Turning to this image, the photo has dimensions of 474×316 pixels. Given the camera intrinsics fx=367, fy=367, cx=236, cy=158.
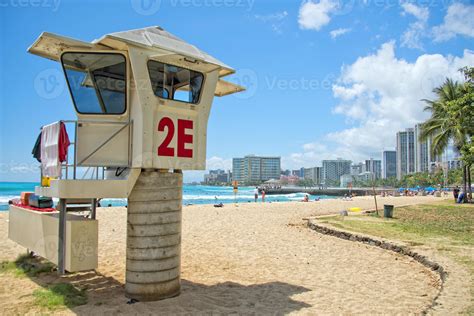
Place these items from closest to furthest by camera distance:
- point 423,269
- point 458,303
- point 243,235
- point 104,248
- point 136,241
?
point 458,303
point 136,241
point 423,269
point 104,248
point 243,235

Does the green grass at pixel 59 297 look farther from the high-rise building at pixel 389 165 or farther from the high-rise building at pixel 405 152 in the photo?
the high-rise building at pixel 389 165

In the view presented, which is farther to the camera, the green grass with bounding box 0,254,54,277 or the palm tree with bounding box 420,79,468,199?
the palm tree with bounding box 420,79,468,199

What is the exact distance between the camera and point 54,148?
647 centimetres

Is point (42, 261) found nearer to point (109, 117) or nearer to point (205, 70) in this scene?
point (109, 117)

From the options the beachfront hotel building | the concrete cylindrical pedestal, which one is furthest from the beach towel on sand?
the beachfront hotel building

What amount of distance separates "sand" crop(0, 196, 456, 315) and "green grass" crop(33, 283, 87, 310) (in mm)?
174

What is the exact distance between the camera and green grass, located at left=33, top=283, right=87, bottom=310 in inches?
247

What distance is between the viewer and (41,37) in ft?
19.6

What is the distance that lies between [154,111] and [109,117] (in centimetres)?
87

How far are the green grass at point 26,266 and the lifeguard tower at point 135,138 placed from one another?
2175mm

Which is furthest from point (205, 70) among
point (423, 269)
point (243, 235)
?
point (243, 235)

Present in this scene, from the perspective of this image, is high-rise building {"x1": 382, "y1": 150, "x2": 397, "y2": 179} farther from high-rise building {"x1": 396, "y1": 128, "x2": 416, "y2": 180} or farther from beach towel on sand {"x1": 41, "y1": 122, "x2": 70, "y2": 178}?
beach towel on sand {"x1": 41, "y1": 122, "x2": 70, "y2": 178}

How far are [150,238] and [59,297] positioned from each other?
6.64ft

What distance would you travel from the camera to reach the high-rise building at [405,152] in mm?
155000
